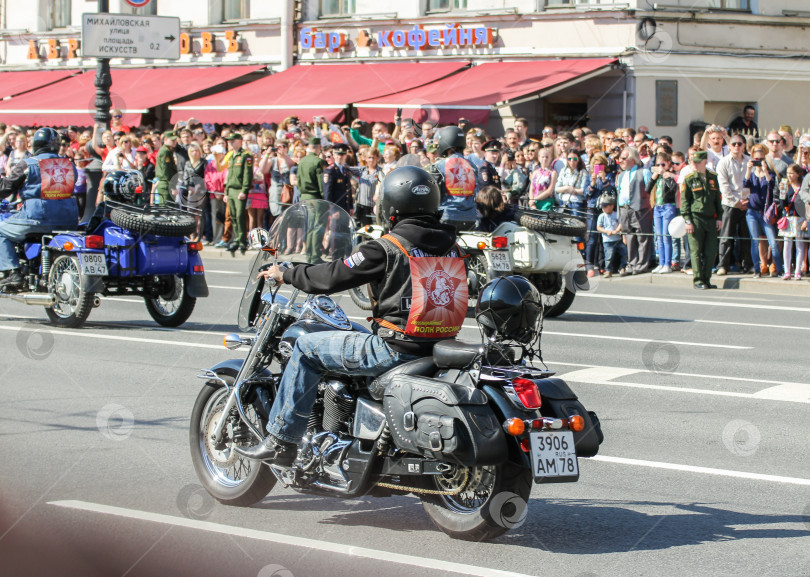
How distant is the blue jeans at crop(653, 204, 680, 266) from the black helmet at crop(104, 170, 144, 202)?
8.33 m

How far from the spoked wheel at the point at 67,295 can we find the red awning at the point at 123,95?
18.5 m

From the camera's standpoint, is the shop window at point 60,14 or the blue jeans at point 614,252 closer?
the blue jeans at point 614,252

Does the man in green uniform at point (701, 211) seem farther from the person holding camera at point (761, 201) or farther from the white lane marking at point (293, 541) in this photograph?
the white lane marking at point (293, 541)

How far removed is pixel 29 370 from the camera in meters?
10.2

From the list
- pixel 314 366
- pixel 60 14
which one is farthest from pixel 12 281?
pixel 60 14

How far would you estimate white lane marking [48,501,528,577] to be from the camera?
5387 millimetres

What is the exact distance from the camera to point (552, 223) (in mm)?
13820

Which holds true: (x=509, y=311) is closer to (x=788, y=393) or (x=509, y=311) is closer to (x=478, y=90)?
(x=788, y=393)

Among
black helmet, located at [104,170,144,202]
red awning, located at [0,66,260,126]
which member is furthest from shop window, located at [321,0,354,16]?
black helmet, located at [104,170,144,202]

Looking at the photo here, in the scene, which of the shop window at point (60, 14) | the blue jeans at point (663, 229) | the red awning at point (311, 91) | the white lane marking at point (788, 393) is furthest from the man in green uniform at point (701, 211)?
the shop window at point (60, 14)

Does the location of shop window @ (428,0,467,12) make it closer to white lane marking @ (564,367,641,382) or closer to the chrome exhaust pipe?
the chrome exhaust pipe

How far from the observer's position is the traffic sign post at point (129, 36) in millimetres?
24547

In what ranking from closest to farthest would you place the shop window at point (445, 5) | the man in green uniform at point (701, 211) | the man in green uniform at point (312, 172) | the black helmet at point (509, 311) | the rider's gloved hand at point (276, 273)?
the black helmet at point (509, 311), the rider's gloved hand at point (276, 273), the man in green uniform at point (701, 211), the man in green uniform at point (312, 172), the shop window at point (445, 5)

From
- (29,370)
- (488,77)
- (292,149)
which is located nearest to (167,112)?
(488,77)
